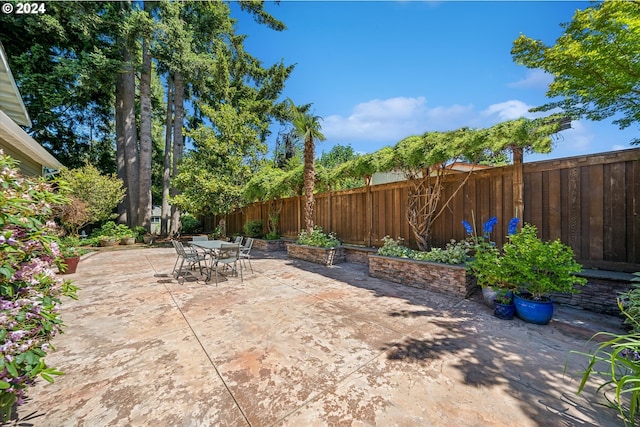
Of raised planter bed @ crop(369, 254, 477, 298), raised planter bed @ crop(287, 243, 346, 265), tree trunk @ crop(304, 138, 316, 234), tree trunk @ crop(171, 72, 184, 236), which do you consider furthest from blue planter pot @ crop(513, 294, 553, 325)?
tree trunk @ crop(171, 72, 184, 236)

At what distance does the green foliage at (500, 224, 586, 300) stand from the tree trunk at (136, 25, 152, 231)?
622 inches

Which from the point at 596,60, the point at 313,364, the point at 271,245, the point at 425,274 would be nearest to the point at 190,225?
the point at 271,245

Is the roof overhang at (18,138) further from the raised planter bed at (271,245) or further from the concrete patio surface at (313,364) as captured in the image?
the raised planter bed at (271,245)

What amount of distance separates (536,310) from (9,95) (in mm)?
11132

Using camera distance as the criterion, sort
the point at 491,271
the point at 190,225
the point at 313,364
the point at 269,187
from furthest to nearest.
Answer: the point at 190,225 < the point at 269,187 < the point at 491,271 < the point at 313,364

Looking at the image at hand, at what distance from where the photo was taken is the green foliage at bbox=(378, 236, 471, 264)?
4641 mm

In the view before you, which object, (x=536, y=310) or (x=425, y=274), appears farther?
(x=425, y=274)

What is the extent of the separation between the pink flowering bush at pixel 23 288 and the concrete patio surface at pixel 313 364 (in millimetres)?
697

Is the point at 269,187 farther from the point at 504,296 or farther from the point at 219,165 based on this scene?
the point at 504,296

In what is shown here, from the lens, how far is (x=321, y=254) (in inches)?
283

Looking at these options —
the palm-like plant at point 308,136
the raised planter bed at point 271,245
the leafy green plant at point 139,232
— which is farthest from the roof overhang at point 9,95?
the raised planter bed at point 271,245

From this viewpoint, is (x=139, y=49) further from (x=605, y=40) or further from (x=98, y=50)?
(x=605, y=40)

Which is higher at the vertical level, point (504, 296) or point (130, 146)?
point (130, 146)

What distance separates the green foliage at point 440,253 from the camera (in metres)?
4.64
